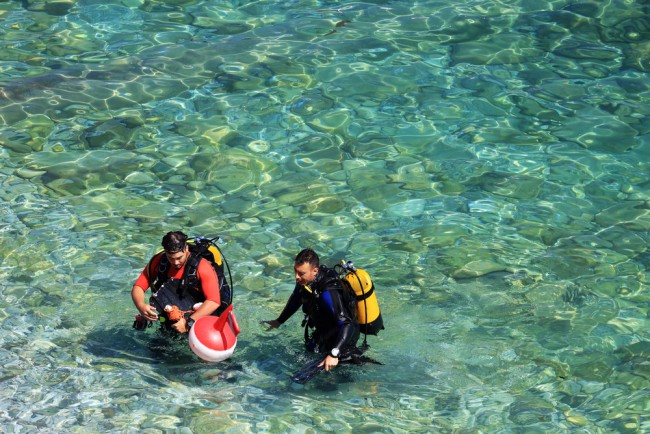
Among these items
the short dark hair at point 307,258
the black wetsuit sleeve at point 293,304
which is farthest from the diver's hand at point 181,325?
the short dark hair at point 307,258

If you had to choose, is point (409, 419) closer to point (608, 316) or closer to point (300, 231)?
point (608, 316)

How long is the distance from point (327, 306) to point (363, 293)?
1.01ft

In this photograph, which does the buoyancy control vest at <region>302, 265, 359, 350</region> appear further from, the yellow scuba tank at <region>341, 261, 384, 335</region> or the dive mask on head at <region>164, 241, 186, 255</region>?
the dive mask on head at <region>164, 241, 186, 255</region>

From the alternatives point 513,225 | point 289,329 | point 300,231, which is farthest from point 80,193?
point 513,225

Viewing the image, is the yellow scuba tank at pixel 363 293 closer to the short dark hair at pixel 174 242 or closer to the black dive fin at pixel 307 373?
the black dive fin at pixel 307 373

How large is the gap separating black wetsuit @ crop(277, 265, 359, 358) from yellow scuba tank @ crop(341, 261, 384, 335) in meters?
0.09

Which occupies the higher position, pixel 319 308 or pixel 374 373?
pixel 319 308

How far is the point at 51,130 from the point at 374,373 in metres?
6.19

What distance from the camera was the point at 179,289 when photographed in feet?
22.6

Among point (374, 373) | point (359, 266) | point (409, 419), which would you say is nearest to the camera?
point (409, 419)

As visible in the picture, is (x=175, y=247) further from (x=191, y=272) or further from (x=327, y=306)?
(x=327, y=306)

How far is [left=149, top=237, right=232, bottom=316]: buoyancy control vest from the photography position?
681 cm

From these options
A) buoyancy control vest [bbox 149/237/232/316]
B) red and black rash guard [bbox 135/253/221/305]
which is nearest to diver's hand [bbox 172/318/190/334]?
buoyancy control vest [bbox 149/237/232/316]

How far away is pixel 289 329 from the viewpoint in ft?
25.3
